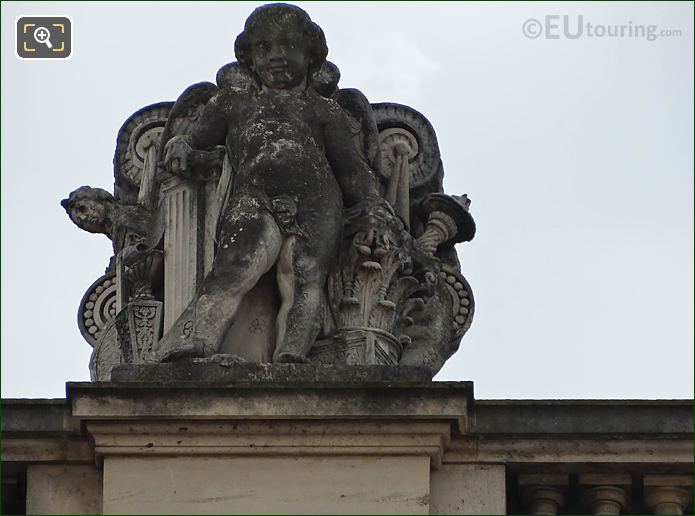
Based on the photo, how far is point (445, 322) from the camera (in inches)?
818

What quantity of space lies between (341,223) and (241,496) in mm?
2587

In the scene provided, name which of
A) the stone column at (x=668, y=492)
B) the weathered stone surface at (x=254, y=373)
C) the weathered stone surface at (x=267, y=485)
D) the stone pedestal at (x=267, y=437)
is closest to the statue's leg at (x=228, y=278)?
the weathered stone surface at (x=254, y=373)

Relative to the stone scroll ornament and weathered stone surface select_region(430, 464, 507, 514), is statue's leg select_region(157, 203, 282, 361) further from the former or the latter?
weathered stone surface select_region(430, 464, 507, 514)

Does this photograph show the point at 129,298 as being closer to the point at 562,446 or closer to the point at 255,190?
the point at 255,190

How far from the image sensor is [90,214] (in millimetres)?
21359

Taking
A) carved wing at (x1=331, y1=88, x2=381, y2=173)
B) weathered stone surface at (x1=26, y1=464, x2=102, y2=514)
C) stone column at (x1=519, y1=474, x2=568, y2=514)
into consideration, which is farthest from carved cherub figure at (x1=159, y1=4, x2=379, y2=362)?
stone column at (x1=519, y1=474, x2=568, y2=514)

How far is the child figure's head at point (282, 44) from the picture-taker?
20812 mm

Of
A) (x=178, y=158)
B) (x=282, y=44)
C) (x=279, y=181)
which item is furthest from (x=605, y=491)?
(x=282, y=44)

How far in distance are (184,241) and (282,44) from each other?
1.69m

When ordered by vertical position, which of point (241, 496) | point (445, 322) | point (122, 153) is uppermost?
point (122, 153)

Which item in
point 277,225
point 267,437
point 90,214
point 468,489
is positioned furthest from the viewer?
point 90,214

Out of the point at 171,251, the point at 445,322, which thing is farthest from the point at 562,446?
the point at 171,251

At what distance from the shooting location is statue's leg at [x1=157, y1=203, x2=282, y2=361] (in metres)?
19.6

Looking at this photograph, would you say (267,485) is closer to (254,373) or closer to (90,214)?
(254,373)
